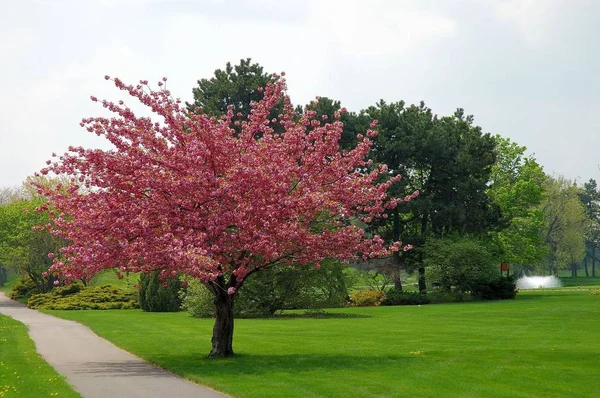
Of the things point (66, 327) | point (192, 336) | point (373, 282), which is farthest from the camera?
point (373, 282)

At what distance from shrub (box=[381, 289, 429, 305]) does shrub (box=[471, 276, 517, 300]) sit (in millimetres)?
4714

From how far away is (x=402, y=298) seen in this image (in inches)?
2144

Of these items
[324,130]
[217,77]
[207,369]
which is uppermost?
[217,77]

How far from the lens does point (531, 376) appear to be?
17312 mm

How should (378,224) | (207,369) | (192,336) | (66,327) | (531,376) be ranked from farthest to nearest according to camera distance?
(378,224)
(66,327)
(192,336)
(207,369)
(531,376)

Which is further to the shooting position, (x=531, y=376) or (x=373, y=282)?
(x=373, y=282)

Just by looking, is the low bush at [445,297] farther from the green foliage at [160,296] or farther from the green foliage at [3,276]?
the green foliage at [3,276]

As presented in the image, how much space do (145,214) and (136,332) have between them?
42.1 ft

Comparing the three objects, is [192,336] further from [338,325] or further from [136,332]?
[338,325]

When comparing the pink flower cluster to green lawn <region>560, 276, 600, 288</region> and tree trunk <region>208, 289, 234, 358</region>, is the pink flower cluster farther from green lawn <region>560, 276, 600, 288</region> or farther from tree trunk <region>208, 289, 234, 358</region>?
green lawn <region>560, 276, 600, 288</region>

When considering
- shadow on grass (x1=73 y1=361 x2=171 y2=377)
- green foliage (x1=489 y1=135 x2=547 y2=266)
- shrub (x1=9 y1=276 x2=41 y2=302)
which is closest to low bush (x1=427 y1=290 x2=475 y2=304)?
green foliage (x1=489 y1=135 x2=547 y2=266)

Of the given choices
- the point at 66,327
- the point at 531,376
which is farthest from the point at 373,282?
the point at 531,376

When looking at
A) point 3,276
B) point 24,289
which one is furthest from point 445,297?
point 3,276

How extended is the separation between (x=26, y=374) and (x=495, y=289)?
45180 millimetres
